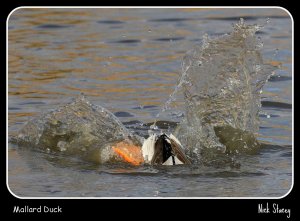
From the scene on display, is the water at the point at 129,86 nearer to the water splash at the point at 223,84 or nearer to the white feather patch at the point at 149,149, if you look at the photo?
the white feather patch at the point at 149,149

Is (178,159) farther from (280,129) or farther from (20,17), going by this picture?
(20,17)

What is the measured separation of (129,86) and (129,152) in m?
2.93

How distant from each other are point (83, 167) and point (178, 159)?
2.88 feet

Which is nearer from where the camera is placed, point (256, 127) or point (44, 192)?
point (44, 192)

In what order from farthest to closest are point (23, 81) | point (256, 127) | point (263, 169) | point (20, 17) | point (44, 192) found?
1. point (20, 17)
2. point (23, 81)
3. point (256, 127)
4. point (263, 169)
5. point (44, 192)

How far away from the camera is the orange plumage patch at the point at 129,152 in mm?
7133

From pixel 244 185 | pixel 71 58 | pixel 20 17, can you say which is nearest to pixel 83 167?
pixel 244 185

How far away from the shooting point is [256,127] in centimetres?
810

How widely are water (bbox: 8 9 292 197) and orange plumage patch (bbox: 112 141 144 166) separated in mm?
126

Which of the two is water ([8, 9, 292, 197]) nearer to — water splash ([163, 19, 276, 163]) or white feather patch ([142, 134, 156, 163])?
white feather patch ([142, 134, 156, 163])

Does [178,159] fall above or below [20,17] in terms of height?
below

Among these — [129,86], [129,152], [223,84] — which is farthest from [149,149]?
[129,86]

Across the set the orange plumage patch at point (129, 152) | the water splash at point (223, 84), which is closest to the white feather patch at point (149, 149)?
the orange plumage patch at point (129, 152)

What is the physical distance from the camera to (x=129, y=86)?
32.9 ft
